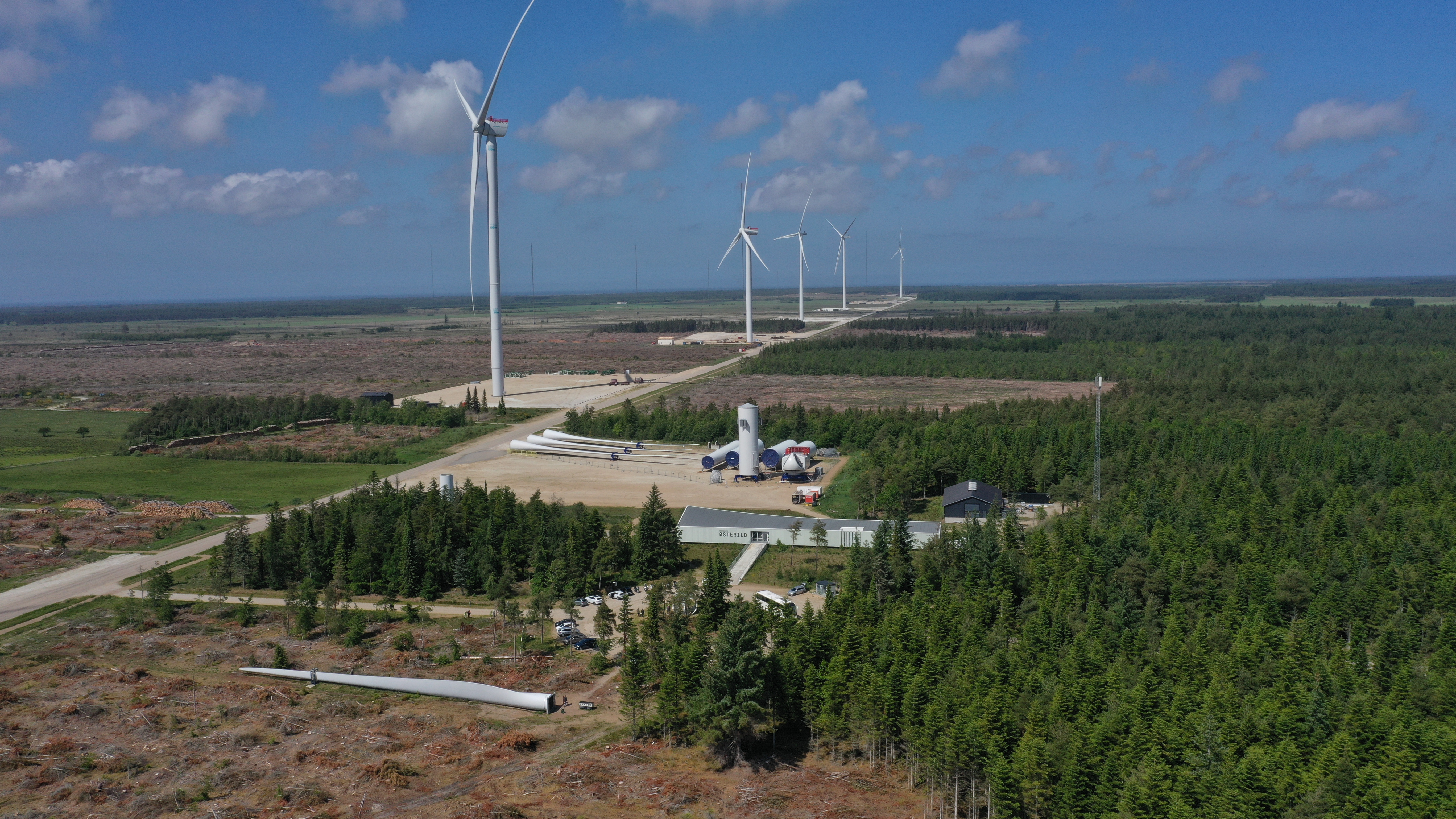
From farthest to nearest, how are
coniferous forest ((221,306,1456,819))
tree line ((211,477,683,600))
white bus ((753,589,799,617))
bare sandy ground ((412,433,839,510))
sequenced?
bare sandy ground ((412,433,839,510)) → tree line ((211,477,683,600)) → white bus ((753,589,799,617)) → coniferous forest ((221,306,1456,819))

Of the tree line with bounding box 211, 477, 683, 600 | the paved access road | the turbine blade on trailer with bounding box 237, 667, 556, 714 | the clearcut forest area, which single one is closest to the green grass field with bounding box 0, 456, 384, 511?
the paved access road

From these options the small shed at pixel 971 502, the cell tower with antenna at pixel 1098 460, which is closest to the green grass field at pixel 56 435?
the small shed at pixel 971 502

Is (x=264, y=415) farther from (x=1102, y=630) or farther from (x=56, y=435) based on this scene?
(x=1102, y=630)

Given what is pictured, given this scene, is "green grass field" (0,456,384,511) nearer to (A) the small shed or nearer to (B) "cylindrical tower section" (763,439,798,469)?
(B) "cylindrical tower section" (763,439,798,469)

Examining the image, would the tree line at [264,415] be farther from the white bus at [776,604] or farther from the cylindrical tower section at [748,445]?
the white bus at [776,604]

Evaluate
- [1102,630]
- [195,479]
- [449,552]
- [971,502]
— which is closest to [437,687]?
[449,552]
